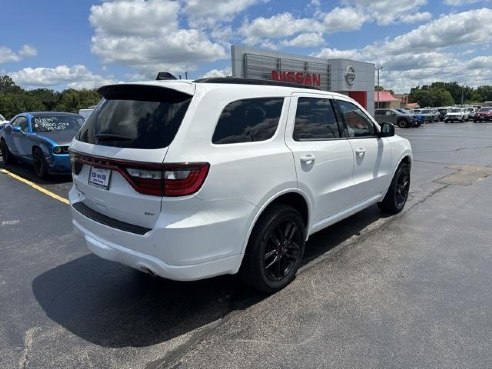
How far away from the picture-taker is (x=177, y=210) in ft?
A: 9.24

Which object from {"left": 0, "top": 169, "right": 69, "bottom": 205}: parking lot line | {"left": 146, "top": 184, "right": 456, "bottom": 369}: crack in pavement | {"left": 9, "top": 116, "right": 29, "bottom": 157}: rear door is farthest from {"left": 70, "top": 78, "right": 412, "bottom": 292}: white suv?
{"left": 9, "top": 116, "right": 29, "bottom": 157}: rear door

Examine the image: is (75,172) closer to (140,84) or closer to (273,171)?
(140,84)

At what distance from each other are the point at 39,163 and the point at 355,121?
7505 mm

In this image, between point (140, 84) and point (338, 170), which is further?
point (338, 170)

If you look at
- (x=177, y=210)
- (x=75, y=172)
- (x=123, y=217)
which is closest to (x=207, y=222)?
(x=177, y=210)

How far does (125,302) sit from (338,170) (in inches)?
95.6

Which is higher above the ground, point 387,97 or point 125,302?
point 387,97

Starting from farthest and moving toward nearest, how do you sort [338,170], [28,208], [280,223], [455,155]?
[455,155]
[28,208]
[338,170]
[280,223]

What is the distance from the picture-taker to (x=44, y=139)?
894cm

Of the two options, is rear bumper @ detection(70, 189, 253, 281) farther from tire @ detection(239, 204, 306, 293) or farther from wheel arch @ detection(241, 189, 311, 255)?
tire @ detection(239, 204, 306, 293)

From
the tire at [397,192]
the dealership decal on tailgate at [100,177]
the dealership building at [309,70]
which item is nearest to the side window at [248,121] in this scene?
the dealership decal on tailgate at [100,177]

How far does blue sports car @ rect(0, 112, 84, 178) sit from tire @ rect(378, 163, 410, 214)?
21.2 feet

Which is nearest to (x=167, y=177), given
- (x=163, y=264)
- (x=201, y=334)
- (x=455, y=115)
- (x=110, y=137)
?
(x=163, y=264)

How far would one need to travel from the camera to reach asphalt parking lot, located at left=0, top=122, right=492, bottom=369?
2.81 m
